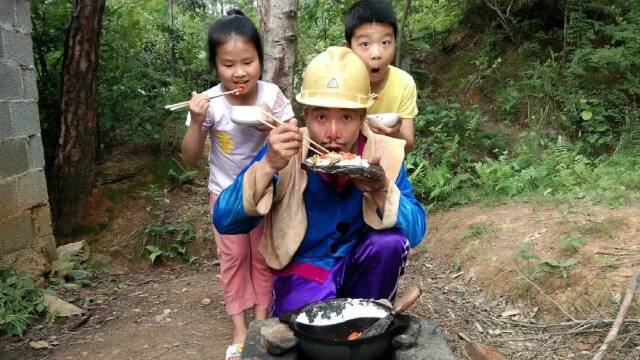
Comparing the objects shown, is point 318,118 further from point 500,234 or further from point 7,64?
point 7,64

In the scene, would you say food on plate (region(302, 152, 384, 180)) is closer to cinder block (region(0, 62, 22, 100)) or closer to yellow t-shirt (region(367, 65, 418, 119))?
yellow t-shirt (region(367, 65, 418, 119))

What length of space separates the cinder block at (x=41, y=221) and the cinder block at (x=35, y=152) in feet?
1.06

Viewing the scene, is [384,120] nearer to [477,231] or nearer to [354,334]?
[354,334]

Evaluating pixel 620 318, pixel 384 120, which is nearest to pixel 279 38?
pixel 384 120

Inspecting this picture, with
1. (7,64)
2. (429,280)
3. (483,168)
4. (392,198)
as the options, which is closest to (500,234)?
(429,280)

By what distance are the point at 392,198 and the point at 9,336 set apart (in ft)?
9.20

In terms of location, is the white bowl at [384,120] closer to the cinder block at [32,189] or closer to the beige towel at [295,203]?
the beige towel at [295,203]

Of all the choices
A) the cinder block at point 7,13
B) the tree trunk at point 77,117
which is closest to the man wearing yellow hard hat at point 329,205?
the cinder block at point 7,13

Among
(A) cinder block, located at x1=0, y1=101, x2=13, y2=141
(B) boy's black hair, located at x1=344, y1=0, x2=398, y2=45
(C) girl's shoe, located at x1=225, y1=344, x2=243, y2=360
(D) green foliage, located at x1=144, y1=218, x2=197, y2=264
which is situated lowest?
(D) green foliage, located at x1=144, y1=218, x2=197, y2=264

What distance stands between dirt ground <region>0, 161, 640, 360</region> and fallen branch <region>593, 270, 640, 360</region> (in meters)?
0.14

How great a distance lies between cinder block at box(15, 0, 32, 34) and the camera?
4047 mm

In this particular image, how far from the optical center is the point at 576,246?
3.44 meters

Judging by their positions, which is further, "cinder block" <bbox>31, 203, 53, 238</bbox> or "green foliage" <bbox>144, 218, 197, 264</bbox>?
"green foliage" <bbox>144, 218, 197, 264</bbox>

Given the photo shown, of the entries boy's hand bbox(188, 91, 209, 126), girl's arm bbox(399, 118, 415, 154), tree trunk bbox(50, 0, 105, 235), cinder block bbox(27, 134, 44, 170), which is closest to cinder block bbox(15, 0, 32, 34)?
tree trunk bbox(50, 0, 105, 235)
